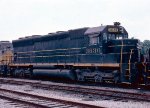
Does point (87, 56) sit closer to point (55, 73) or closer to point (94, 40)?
point (94, 40)

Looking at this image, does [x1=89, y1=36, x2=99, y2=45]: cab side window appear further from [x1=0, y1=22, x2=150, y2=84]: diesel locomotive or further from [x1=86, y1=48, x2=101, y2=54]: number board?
[x1=86, y1=48, x2=101, y2=54]: number board

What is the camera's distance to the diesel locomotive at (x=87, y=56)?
1695 centimetres

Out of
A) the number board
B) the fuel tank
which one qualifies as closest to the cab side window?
the number board

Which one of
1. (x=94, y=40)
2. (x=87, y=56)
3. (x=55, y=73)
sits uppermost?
(x=94, y=40)

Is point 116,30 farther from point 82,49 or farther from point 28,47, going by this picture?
point 28,47

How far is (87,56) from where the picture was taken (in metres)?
19.5

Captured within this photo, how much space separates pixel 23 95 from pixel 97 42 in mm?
7015

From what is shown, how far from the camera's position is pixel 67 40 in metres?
21.7

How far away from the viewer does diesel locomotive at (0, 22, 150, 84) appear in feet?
55.6

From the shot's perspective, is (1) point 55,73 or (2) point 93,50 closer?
(2) point 93,50

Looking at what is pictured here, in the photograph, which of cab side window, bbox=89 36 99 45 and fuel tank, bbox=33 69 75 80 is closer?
cab side window, bbox=89 36 99 45

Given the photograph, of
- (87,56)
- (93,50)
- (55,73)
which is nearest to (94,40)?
(93,50)

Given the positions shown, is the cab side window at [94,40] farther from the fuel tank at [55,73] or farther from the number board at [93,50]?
the fuel tank at [55,73]

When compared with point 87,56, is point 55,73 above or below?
below
